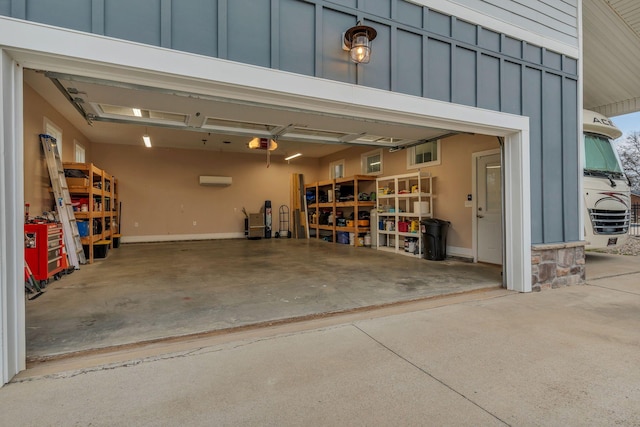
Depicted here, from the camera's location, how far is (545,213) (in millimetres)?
4207

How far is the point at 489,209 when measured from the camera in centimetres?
579

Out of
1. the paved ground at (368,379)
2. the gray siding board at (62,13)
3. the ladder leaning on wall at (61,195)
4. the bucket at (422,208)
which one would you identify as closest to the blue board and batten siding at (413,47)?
the gray siding board at (62,13)

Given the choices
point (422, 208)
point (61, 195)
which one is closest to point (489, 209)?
point (422, 208)

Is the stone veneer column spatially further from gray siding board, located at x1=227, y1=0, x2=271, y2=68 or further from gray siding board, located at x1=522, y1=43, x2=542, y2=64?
gray siding board, located at x1=227, y1=0, x2=271, y2=68

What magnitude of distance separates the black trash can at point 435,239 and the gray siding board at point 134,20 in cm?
554

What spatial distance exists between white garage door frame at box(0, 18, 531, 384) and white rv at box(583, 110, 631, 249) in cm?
391

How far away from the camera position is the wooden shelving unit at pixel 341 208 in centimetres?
872

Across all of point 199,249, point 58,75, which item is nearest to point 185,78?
point 58,75

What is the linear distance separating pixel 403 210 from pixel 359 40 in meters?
5.53

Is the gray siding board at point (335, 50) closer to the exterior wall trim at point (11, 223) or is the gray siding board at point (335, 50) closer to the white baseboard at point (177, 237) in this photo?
the exterior wall trim at point (11, 223)

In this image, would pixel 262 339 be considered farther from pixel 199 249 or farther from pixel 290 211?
pixel 290 211

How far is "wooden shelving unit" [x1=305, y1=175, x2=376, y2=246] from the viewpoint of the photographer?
8719 mm

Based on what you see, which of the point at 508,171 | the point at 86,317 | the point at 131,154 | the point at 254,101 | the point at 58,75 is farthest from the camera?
the point at 131,154

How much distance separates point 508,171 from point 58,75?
15.9 feet
